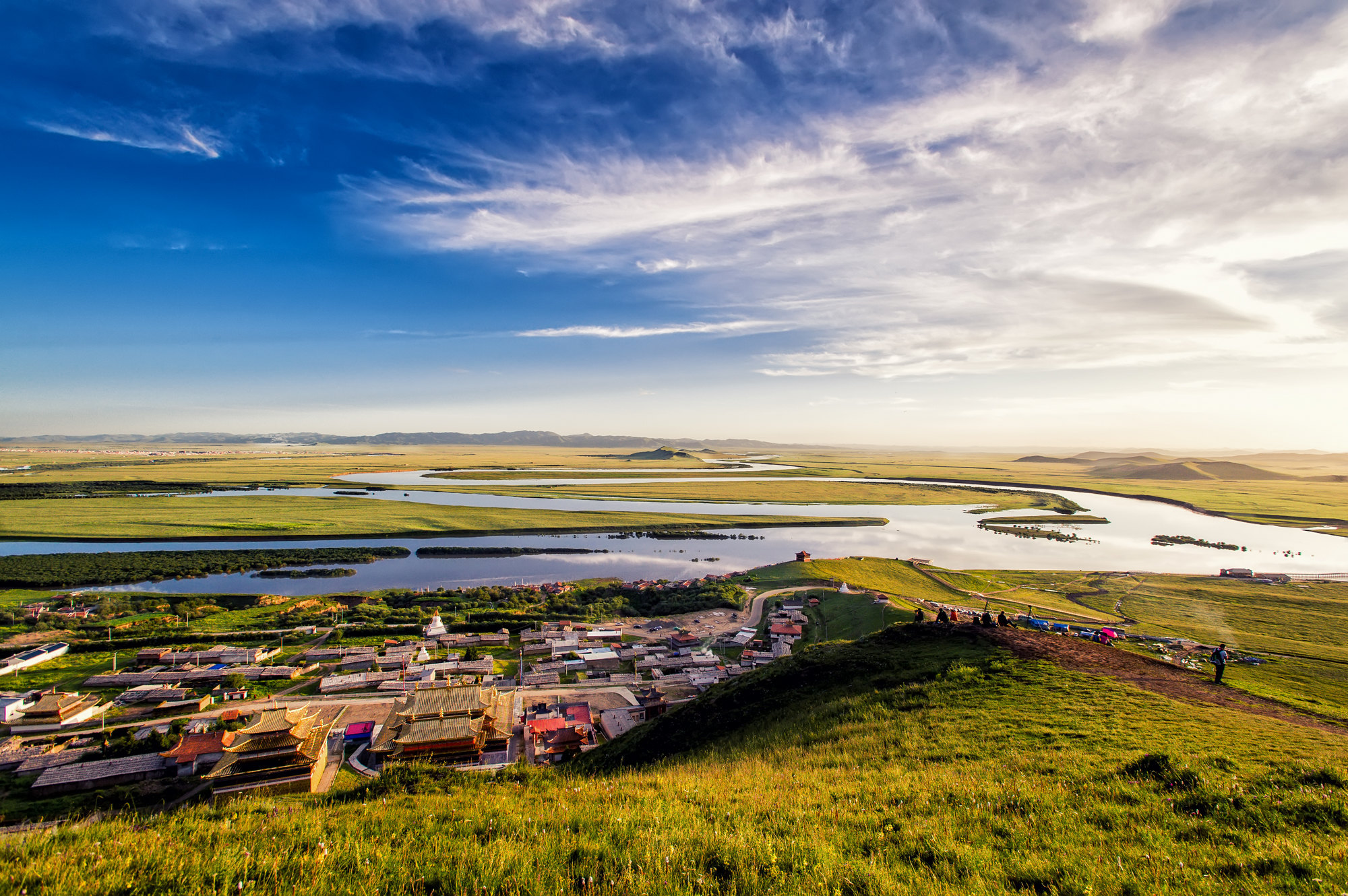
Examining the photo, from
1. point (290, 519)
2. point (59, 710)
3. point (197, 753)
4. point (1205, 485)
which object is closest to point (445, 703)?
point (197, 753)

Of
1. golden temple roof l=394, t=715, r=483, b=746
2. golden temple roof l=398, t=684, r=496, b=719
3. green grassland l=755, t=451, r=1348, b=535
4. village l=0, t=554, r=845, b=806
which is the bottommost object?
village l=0, t=554, r=845, b=806

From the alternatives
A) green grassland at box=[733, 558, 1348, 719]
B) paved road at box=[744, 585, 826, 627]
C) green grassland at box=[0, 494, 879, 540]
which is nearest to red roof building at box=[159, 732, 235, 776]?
paved road at box=[744, 585, 826, 627]

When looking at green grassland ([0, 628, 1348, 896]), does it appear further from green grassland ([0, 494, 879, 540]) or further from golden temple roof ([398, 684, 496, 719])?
green grassland ([0, 494, 879, 540])

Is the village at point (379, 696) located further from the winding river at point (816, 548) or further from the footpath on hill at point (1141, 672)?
the winding river at point (816, 548)

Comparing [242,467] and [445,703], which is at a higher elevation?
[242,467]

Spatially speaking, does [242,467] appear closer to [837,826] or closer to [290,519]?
[290,519]

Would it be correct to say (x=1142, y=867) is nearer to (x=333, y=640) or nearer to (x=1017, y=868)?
(x=1017, y=868)
